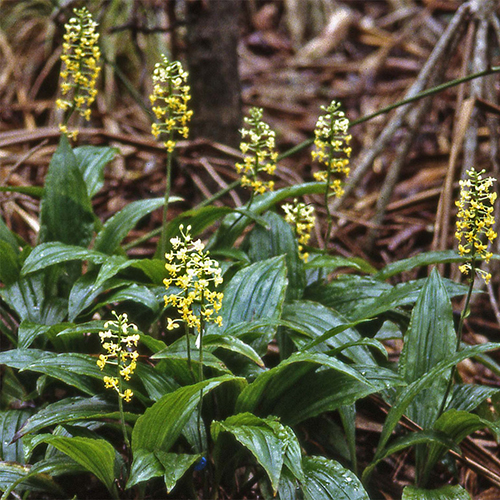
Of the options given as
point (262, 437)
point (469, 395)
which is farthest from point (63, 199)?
point (469, 395)

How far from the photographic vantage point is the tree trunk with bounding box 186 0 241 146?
5.03m

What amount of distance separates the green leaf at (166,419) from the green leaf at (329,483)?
0.55m

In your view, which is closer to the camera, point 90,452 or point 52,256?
point 90,452

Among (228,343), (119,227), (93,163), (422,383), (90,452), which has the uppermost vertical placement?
(93,163)

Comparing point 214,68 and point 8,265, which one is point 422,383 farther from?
point 214,68

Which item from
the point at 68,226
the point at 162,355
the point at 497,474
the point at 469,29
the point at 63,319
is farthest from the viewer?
the point at 469,29

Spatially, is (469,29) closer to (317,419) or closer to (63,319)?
(317,419)

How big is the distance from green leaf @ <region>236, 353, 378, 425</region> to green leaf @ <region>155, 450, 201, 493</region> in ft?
1.23

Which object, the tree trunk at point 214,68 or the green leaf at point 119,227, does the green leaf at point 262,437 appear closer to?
the green leaf at point 119,227

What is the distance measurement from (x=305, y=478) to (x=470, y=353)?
878mm

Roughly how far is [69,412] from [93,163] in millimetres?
1734

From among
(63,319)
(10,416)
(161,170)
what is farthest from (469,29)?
(10,416)

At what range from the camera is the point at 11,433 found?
2.90m

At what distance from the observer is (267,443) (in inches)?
95.4
